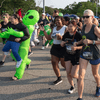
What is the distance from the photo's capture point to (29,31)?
454cm

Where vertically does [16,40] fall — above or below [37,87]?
above

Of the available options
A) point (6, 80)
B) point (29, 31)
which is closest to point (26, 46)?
point (29, 31)

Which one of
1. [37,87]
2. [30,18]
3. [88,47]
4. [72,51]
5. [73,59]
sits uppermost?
[30,18]

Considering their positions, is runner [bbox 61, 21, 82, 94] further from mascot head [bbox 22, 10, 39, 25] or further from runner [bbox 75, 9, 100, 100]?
mascot head [bbox 22, 10, 39, 25]

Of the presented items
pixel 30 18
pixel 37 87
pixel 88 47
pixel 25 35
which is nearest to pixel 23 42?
pixel 25 35

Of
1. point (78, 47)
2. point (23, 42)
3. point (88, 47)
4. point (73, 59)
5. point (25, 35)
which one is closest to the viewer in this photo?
point (88, 47)

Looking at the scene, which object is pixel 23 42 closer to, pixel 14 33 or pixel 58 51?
pixel 14 33

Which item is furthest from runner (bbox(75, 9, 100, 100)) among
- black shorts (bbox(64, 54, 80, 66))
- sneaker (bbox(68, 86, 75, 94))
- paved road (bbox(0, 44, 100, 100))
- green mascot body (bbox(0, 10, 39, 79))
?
green mascot body (bbox(0, 10, 39, 79))

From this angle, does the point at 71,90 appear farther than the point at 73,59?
Yes

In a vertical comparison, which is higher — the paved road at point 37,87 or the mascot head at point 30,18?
the mascot head at point 30,18

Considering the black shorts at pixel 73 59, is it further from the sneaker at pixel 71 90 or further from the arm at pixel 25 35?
the arm at pixel 25 35

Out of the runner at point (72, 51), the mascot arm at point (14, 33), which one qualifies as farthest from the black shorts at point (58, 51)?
the mascot arm at point (14, 33)

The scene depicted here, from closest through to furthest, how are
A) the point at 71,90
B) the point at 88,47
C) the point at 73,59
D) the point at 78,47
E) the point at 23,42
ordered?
the point at 88,47 → the point at 78,47 → the point at 73,59 → the point at 71,90 → the point at 23,42

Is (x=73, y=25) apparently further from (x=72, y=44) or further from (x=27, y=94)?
(x=27, y=94)
